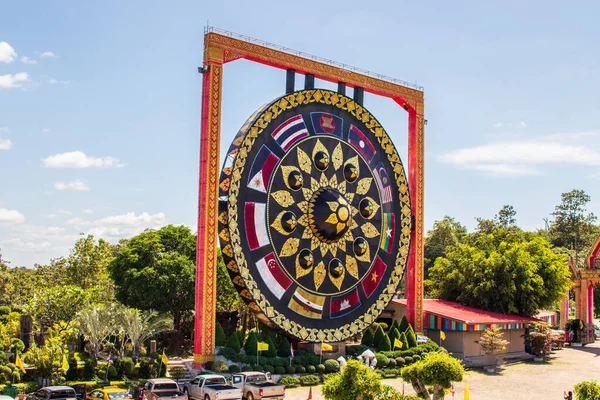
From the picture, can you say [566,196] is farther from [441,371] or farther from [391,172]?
[441,371]

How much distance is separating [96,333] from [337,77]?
20.5 meters

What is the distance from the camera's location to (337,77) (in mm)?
42312

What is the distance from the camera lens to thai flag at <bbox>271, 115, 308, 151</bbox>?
126ft

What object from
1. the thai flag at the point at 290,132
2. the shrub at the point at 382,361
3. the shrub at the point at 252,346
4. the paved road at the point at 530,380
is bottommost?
the paved road at the point at 530,380

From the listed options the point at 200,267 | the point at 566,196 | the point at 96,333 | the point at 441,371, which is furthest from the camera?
the point at 566,196

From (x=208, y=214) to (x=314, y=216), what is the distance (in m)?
7.09

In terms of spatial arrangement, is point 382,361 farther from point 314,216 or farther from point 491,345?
point 314,216

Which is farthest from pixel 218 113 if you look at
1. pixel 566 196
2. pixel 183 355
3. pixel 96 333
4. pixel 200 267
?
pixel 566 196

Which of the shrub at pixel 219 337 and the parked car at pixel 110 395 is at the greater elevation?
the shrub at pixel 219 337

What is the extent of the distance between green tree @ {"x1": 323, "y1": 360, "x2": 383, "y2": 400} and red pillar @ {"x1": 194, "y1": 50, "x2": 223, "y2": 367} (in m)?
13.2

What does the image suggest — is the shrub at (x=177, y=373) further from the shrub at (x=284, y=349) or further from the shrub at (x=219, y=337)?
the shrub at (x=284, y=349)

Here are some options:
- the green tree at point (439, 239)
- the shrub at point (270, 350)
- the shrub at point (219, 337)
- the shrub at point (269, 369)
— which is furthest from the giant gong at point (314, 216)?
the green tree at point (439, 239)

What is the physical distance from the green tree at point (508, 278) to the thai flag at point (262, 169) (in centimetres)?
2127

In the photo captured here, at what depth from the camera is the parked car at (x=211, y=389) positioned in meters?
26.7
